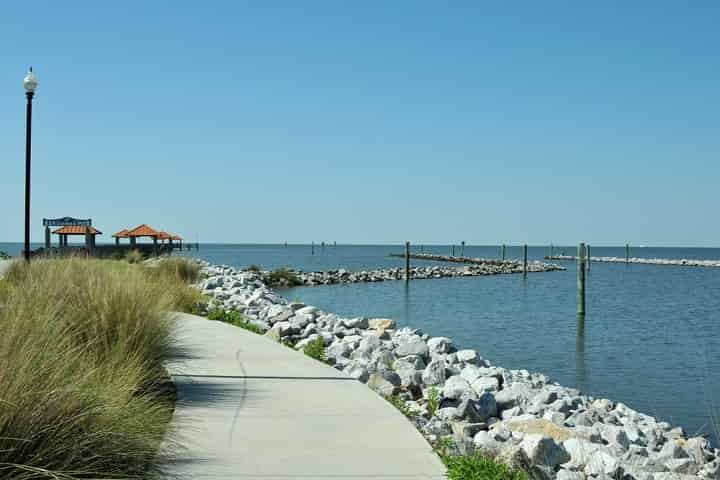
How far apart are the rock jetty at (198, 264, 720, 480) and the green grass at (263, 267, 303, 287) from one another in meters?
30.7

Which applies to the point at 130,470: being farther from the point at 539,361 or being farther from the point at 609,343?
the point at 609,343

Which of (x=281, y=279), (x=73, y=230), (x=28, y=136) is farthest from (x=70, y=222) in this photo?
(x=28, y=136)

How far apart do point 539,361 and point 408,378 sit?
344 inches

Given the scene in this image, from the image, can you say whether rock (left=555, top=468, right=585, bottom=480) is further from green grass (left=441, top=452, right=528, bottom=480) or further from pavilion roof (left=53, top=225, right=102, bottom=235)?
pavilion roof (left=53, top=225, right=102, bottom=235)

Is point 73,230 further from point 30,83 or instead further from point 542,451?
point 542,451

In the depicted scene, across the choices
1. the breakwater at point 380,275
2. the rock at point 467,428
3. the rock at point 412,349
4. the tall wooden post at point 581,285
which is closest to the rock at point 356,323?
the rock at point 412,349

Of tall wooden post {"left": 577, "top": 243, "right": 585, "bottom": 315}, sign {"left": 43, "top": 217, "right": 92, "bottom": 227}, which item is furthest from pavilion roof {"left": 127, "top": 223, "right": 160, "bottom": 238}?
tall wooden post {"left": 577, "top": 243, "right": 585, "bottom": 315}

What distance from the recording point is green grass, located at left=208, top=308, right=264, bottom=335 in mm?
12977

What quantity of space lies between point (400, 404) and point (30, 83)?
13670mm

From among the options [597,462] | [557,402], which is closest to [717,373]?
[557,402]

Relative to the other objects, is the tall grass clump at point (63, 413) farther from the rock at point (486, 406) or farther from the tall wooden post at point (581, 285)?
the tall wooden post at point (581, 285)

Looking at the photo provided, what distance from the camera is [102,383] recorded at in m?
5.05

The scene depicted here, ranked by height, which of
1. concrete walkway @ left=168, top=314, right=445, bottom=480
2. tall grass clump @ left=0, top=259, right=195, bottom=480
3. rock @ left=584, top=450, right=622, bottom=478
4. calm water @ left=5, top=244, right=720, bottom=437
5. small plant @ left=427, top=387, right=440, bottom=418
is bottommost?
calm water @ left=5, top=244, right=720, bottom=437

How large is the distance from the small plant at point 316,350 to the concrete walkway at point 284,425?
1.04 metres
